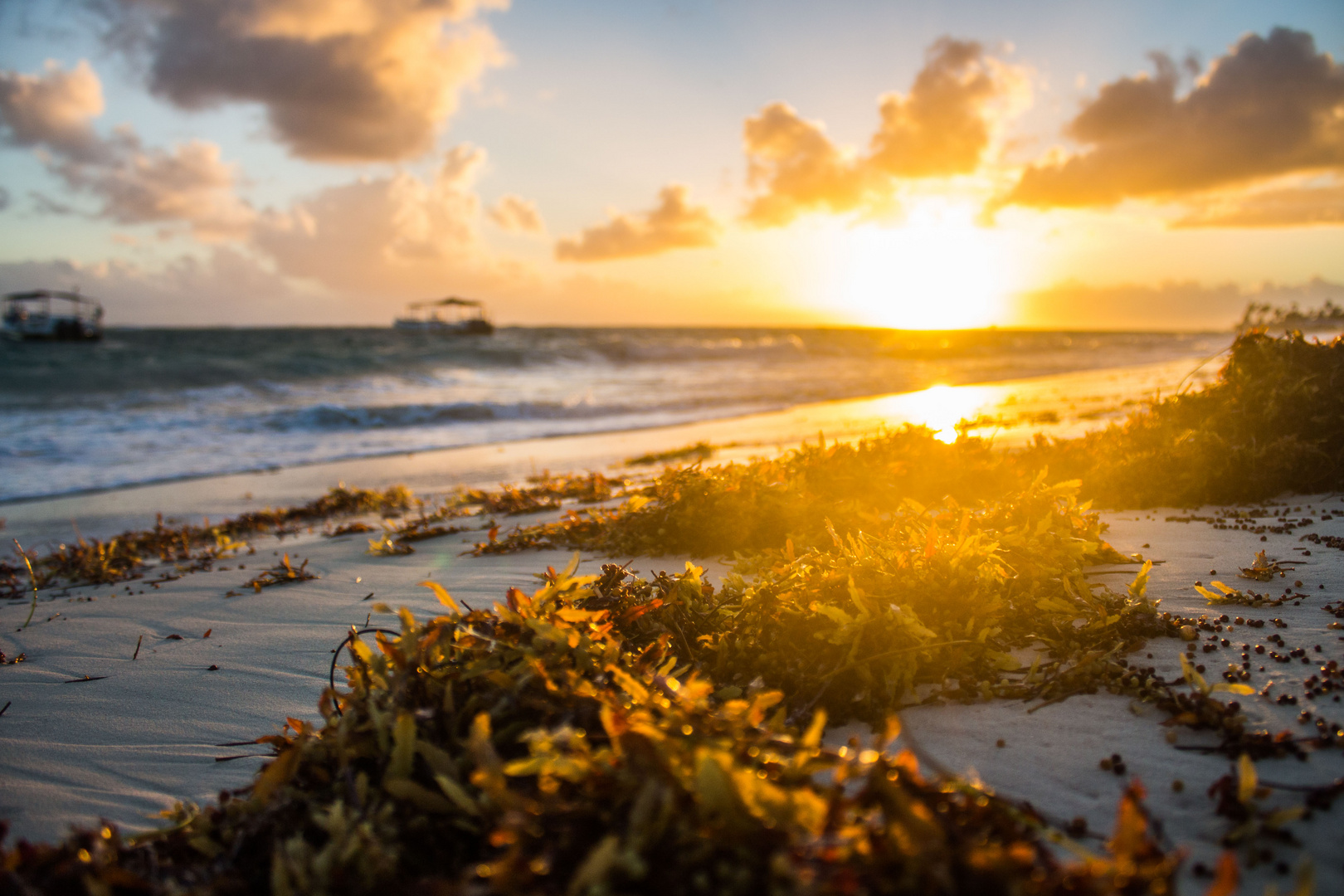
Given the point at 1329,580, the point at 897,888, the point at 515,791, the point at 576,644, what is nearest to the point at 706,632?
the point at 576,644

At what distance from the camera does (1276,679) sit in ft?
6.15

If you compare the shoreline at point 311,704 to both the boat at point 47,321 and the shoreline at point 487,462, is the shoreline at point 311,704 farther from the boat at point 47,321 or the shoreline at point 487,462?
the boat at point 47,321

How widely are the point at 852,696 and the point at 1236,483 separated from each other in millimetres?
3565

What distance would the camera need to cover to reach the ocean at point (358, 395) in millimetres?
10961

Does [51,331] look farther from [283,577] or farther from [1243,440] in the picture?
[1243,440]

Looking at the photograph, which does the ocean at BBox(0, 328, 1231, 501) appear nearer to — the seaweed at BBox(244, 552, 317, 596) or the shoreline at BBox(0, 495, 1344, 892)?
the seaweed at BBox(244, 552, 317, 596)

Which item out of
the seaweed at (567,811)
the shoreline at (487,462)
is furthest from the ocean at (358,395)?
the seaweed at (567,811)

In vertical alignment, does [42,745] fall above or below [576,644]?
below

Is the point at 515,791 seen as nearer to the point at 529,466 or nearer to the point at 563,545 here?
the point at 563,545

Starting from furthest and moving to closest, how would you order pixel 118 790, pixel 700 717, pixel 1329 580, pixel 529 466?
pixel 529 466 < pixel 1329 580 < pixel 118 790 < pixel 700 717

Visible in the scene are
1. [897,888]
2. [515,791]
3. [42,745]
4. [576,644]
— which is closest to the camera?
[897,888]

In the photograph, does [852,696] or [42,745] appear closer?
[852,696]

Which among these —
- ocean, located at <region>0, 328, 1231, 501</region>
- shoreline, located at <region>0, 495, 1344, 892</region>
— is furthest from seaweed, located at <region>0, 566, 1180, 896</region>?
ocean, located at <region>0, 328, 1231, 501</region>

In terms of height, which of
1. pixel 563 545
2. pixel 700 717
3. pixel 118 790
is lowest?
pixel 118 790
